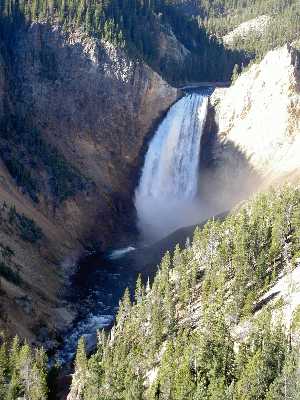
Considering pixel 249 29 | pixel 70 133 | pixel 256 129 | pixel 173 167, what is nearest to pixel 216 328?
pixel 256 129

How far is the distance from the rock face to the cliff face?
11729mm

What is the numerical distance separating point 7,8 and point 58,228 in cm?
4537

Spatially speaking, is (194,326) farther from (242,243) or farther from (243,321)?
(242,243)

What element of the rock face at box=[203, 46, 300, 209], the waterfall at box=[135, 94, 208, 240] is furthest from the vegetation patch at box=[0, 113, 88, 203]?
the rock face at box=[203, 46, 300, 209]

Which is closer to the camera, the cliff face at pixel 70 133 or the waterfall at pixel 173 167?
the cliff face at pixel 70 133

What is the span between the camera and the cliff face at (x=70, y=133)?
80188mm

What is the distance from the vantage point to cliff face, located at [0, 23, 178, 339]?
80188mm

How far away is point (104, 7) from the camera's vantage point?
105625mm

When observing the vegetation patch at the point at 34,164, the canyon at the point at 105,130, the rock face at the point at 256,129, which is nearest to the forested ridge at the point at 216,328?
the canyon at the point at 105,130

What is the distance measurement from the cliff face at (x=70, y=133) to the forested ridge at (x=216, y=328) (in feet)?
77.6

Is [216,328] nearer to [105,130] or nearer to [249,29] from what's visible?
[105,130]

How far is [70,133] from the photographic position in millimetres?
91125

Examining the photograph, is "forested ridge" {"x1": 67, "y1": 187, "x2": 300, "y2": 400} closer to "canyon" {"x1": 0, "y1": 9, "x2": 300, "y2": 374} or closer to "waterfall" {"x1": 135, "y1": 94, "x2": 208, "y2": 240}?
"canyon" {"x1": 0, "y1": 9, "x2": 300, "y2": 374}

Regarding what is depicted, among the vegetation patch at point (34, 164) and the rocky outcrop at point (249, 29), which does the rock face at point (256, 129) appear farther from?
the rocky outcrop at point (249, 29)
